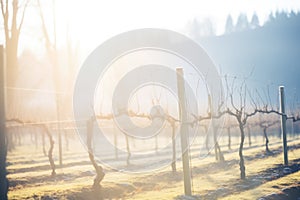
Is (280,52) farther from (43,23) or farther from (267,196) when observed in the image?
(267,196)

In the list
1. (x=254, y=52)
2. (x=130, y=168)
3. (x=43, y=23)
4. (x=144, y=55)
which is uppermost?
(x=254, y=52)

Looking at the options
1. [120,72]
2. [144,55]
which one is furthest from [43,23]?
[144,55]

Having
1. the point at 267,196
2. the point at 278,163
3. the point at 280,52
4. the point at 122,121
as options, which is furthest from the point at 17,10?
the point at 280,52

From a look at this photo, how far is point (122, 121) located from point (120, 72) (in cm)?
287

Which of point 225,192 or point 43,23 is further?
point 43,23

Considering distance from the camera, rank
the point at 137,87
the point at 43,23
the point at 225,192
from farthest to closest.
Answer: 1. the point at 43,23
2. the point at 137,87
3. the point at 225,192

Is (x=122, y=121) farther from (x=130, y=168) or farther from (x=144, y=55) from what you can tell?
(x=130, y=168)

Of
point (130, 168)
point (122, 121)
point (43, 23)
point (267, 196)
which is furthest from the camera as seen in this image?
point (122, 121)

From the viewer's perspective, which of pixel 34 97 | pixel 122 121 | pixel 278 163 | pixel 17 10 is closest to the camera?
pixel 278 163

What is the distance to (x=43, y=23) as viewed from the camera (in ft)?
63.3

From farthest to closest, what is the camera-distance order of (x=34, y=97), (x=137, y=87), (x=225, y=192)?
(x=34, y=97) → (x=137, y=87) → (x=225, y=192)

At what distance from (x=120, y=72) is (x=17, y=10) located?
16.3 feet

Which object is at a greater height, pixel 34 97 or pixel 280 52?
pixel 280 52

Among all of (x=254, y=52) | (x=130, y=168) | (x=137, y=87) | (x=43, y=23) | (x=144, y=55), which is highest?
(x=254, y=52)
